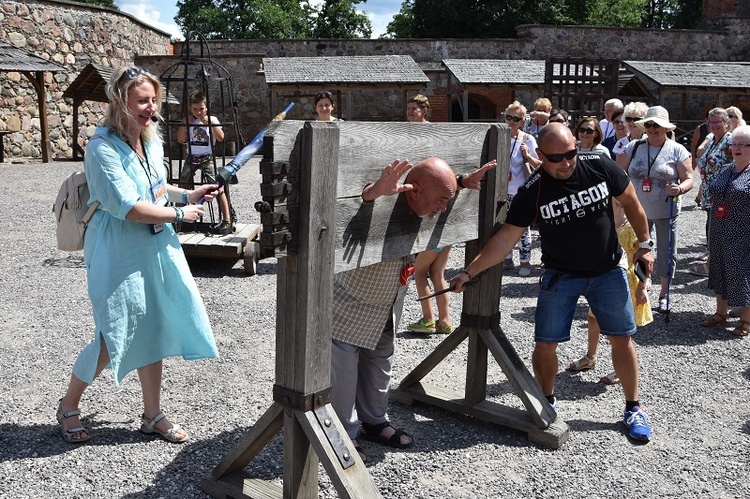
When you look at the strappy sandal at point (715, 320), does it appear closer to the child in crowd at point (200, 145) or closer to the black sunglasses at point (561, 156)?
the black sunglasses at point (561, 156)

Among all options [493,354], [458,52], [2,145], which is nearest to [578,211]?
[493,354]

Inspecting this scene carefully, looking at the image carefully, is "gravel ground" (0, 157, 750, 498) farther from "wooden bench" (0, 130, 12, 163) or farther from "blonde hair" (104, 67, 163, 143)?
"wooden bench" (0, 130, 12, 163)

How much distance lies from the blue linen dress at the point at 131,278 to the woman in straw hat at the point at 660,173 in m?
3.98

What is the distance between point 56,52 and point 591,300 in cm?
2090

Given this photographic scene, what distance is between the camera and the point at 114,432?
384 centimetres

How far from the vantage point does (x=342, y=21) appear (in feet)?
148

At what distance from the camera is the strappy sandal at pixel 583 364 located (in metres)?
4.95

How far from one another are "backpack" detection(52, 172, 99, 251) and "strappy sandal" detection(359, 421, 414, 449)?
1.69 meters

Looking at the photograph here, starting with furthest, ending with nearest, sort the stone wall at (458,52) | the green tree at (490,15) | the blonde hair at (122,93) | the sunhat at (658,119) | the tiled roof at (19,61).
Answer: the green tree at (490,15), the stone wall at (458,52), the tiled roof at (19,61), the sunhat at (658,119), the blonde hair at (122,93)

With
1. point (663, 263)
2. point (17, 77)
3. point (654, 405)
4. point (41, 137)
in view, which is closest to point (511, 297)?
point (663, 263)

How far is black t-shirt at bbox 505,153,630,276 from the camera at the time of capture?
12.1 feet

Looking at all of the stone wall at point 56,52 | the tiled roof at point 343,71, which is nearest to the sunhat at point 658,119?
the tiled roof at point 343,71

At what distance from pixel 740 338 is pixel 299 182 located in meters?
4.39

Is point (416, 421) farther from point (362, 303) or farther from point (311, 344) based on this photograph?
point (311, 344)
